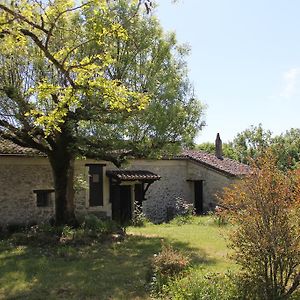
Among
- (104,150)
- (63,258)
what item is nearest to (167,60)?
(104,150)

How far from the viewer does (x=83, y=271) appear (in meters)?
10.5

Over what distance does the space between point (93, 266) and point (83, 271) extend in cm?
58

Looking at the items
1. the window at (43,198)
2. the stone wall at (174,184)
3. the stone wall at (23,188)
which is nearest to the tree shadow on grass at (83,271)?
the stone wall at (23,188)

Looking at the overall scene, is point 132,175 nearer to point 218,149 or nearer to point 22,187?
point 22,187

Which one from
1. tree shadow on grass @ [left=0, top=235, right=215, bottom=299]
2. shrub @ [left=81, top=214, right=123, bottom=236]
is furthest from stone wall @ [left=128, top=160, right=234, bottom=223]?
tree shadow on grass @ [left=0, top=235, right=215, bottom=299]

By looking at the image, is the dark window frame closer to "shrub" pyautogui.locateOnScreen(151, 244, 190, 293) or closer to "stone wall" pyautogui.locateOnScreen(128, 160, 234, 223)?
"stone wall" pyautogui.locateOnScreen(128, 160, 234, 223)

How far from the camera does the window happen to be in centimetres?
1916

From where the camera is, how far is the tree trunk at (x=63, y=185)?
15.9 m

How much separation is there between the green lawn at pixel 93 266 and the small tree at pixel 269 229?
0.71 meters

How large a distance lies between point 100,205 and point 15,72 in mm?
8750

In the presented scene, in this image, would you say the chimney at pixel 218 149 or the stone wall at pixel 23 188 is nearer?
the stone wall at pixel 23 188

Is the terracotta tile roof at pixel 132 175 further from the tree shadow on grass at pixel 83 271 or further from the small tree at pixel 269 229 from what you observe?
the small tree at pixel 269 229

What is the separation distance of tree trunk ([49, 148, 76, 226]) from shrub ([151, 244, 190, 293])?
25.2 feet

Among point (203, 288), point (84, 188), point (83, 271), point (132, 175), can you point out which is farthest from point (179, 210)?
point (203, 288)
